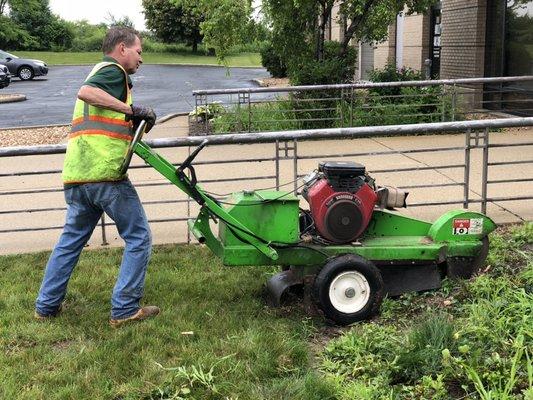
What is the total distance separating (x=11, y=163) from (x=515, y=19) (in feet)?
33.7

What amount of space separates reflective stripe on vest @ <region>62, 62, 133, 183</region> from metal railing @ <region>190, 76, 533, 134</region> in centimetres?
831

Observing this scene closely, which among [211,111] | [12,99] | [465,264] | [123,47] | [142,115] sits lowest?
[465,264]

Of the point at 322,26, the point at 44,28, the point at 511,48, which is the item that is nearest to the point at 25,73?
the point at 322,26

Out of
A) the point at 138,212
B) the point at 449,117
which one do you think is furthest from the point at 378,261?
the point at 449,117

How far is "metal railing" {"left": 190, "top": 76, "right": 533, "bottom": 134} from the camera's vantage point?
12.9m

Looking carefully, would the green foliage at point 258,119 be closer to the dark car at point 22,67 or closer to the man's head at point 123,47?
the man's head at point 123,47

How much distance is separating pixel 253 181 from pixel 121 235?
15.2 ft

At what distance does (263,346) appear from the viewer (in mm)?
4035

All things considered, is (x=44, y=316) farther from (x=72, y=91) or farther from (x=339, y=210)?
(x=72, y=91)

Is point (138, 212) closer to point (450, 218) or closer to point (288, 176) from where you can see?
point (450, 218)

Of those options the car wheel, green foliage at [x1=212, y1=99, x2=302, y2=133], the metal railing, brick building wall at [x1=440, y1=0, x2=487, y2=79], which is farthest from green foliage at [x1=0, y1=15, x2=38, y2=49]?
the metal railing

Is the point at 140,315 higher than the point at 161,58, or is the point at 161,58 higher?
the point at 161,58

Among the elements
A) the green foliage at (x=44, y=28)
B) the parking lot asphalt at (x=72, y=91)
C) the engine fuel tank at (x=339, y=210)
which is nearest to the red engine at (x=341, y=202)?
the engine fuel tank at (x=339, y=210)

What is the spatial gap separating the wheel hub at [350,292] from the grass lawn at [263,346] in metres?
0.14
